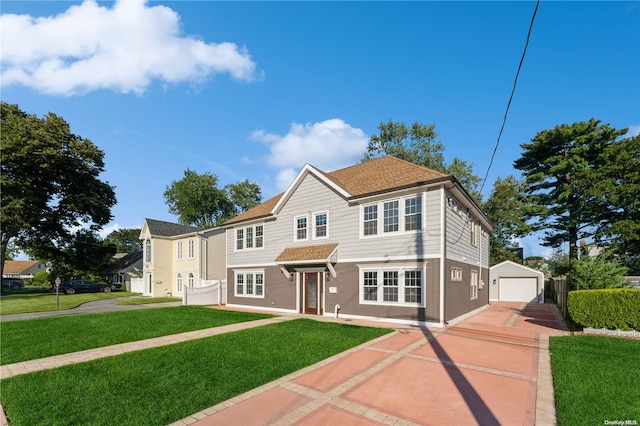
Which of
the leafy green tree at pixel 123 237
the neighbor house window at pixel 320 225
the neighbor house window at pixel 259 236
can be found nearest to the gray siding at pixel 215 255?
the neighbor house window at pixel 259 236

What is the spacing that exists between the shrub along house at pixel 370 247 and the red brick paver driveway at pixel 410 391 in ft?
12.8

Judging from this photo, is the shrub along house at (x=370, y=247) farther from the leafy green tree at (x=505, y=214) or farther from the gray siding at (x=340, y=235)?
the leafy green tree at (x=505, y=214)

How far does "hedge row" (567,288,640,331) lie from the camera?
10195 mm

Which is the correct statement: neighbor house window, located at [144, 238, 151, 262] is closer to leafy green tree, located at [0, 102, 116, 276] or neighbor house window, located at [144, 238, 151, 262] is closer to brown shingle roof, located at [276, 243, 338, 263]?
leafy green tree, located at [0, 102, 116, 276]

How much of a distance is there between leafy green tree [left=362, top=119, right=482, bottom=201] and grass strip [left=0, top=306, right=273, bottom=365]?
83.4 ft

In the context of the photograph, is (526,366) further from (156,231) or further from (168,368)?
(156,231)

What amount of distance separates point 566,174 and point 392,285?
2692cm

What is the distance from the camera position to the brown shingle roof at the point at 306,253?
15281mm

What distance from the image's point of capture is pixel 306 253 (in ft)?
53.1

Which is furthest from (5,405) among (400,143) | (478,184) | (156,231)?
(478,184)

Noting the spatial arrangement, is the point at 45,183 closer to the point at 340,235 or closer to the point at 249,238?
the point at 249,238

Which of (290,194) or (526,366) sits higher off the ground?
(290,194)

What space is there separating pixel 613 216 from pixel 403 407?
109 feet

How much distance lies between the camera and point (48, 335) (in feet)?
35.2
